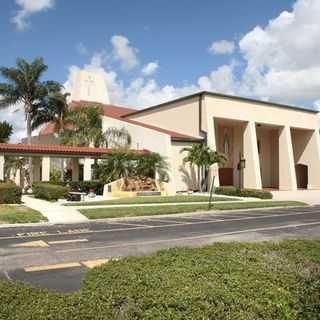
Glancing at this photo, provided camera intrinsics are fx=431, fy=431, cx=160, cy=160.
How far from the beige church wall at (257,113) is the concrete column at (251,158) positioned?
1.28m

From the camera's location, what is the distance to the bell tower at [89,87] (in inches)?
2488

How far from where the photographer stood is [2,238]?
13.1m

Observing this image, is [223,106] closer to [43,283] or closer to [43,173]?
[43,173]

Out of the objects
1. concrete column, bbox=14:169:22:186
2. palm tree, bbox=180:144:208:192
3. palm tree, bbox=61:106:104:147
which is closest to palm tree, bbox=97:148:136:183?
palm tree, bbox=180:144:208:192

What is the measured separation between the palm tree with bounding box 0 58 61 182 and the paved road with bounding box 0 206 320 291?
24001 mm

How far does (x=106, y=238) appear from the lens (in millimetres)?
13242

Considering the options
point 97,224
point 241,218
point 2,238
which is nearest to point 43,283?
point 2,238

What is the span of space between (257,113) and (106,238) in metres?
31.5

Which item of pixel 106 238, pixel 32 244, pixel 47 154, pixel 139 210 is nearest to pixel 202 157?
pixel 47 154

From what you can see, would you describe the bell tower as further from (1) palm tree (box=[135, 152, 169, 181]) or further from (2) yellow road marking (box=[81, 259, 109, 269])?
(2) yellow road marking (box=[81, 259, 109, 269])

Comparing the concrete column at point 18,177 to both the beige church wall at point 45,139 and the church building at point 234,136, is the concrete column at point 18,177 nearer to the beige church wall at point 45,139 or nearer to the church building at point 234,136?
the beige church wall at point 45,139

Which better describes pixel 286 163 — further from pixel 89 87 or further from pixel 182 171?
pixel 89 87

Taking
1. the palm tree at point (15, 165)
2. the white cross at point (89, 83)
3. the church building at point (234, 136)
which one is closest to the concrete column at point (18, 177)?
the palm tree at point (15, 165)

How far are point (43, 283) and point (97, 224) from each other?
9.32m
